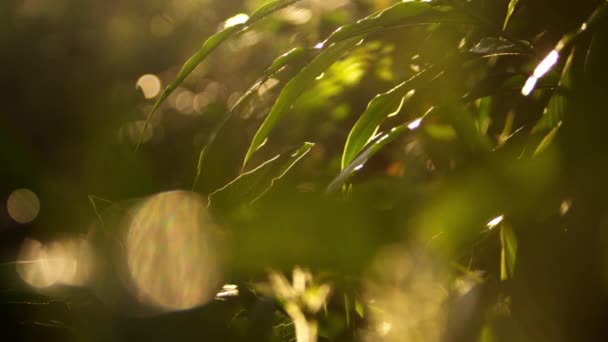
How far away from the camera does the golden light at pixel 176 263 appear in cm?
44

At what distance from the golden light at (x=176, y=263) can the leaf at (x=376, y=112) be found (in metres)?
0.20

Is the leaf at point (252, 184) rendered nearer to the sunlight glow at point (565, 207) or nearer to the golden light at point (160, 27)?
the sunlight glow at point (565, 207)

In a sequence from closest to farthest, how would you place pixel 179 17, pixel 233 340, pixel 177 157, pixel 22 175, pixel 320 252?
1. pixel 320 252
2. pixel 233 340
3. pixel 22 175
4. pixel 177 157
5. pixel 179 17

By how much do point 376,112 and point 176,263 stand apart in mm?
242

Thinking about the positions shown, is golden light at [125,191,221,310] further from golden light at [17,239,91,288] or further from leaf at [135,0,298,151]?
leaf at [135,0,298,151]

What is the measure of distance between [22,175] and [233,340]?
24 centimetres

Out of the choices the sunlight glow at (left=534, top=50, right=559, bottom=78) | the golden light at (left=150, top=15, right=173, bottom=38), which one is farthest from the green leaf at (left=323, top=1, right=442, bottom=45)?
the golden light at (left=150, top=15, right=173, bottom=38)

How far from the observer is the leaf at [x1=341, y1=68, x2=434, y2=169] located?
59 centimetres

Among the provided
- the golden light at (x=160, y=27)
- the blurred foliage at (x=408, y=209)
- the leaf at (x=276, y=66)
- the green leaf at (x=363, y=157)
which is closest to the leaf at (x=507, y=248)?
the blurred foliage at (x=408, y=209)

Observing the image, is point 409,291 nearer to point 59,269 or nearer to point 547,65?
point 547,65

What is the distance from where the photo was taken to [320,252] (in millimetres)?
355

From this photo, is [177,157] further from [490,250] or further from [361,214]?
[361,214]

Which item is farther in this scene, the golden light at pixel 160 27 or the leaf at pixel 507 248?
the golden light at pixel 160 27

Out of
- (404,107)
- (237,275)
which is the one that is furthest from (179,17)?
(237,275)
